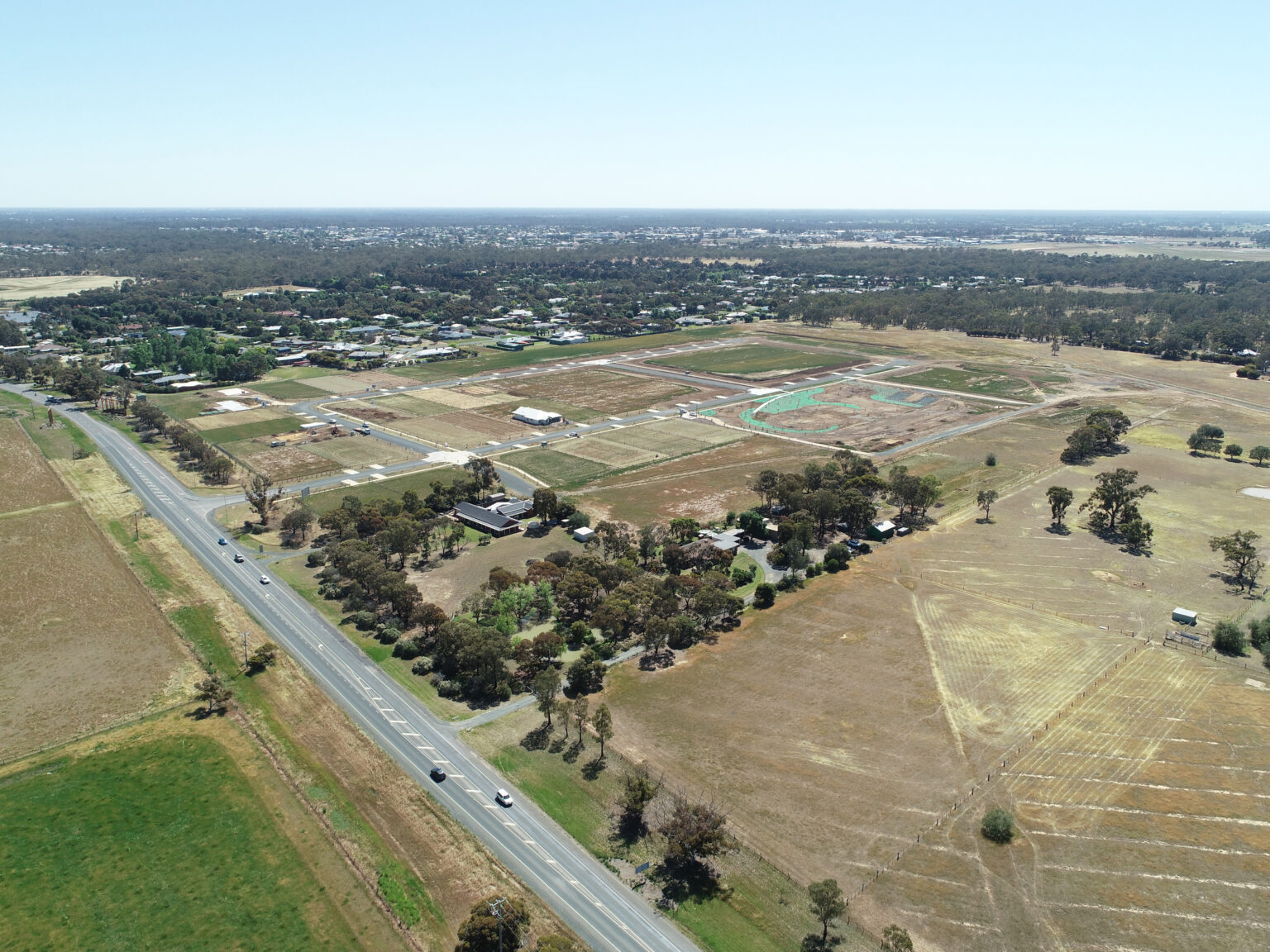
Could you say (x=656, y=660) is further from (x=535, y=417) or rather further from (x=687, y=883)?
(x=535, y=417)

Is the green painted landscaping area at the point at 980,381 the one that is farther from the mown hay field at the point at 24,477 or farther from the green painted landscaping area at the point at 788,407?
the mown hay field at the point at 24,477

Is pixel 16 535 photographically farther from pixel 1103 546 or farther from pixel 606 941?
pixel 1103 546

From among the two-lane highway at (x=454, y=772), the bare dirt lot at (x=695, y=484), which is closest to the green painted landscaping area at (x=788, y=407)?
the bare dirt lot at (x=695, y=484)

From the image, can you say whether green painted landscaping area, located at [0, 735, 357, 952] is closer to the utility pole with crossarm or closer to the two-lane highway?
the utility pole with crossarm

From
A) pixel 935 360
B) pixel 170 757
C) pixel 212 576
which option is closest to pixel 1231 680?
pixel 170 757

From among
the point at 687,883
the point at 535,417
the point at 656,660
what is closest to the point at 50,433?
the point at 535,417
